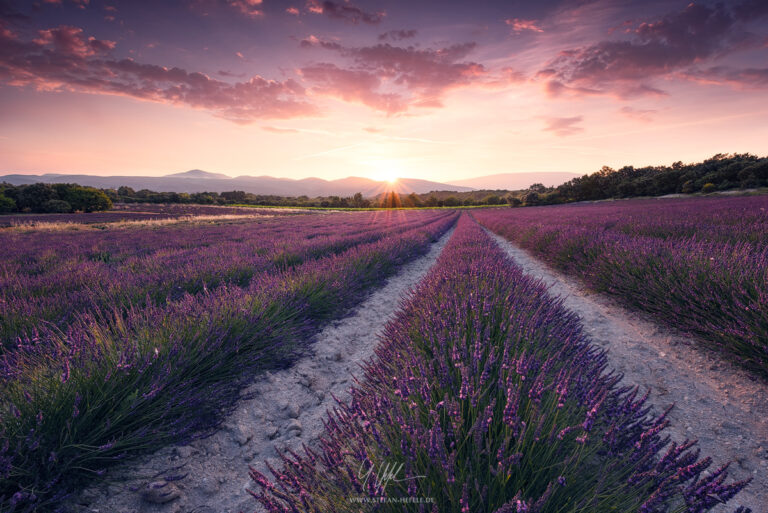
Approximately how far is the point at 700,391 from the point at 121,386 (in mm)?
4326

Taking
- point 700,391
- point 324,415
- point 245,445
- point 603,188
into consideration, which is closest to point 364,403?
point 324,415

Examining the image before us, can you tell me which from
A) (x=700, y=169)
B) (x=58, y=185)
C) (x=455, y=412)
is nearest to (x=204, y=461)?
(x=455, y=412)

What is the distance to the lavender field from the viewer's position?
3.24 ft

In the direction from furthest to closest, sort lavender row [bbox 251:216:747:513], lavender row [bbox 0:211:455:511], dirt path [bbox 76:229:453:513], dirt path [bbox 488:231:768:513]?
dirt path [bbox 488:231:768:513] < dirt path [bbox 76:229:453:513] < lavender row [bbox 0:211:455:511] < lavender row [bbox 251:216:747:513]

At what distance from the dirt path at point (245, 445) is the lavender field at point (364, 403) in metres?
0.01

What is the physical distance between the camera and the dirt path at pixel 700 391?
5.79 ft

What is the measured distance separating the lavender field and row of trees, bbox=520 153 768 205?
37.0 metres

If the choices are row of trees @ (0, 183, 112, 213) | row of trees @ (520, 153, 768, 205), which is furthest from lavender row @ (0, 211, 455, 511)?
row of trees @ (0, 183, 112, 213)

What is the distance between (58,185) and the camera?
1478 inches

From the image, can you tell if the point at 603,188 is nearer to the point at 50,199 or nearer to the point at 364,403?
the point at 364,403

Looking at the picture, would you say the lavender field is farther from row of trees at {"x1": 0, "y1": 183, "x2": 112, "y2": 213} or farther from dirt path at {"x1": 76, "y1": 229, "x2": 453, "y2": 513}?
row of trees at {"x1": 0, "y1": 183, "x2": 112, "y2": 213}

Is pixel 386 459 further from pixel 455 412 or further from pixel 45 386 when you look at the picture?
pixel 45 386

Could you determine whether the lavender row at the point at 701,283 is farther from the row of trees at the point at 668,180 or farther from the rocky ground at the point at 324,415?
the row of trees at the point at 668,180

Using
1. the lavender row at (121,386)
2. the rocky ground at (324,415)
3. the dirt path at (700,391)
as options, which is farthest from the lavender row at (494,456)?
the lavender row at (121,386)
